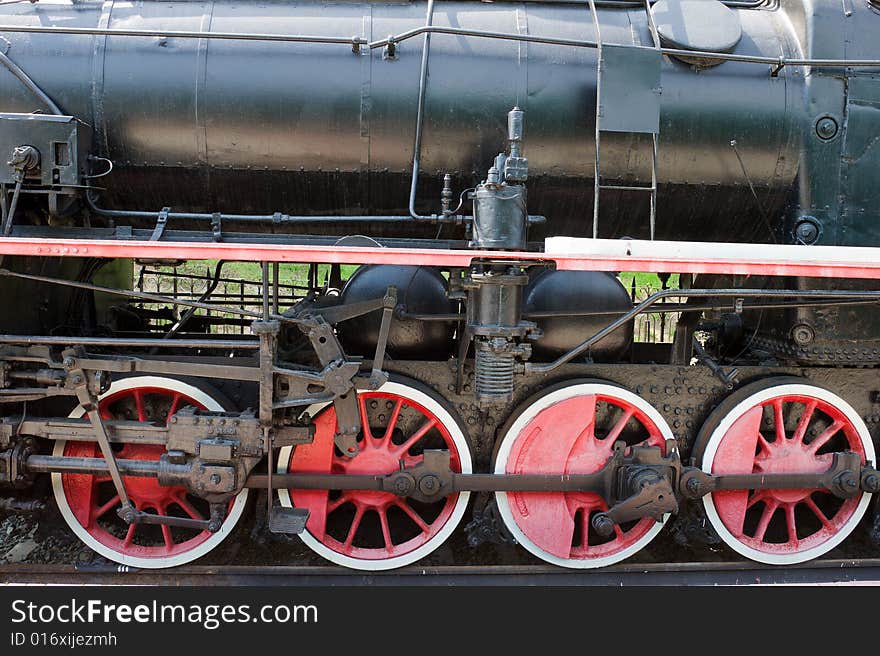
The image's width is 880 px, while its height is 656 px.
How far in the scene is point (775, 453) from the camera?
11.3 feet

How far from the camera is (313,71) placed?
126 inches

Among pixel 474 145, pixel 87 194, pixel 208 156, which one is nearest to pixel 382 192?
pixel 474 145

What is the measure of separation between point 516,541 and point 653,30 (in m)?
2.60

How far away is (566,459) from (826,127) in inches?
80.9

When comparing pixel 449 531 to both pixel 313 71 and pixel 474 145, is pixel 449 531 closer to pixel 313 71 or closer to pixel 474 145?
pixel 474 145

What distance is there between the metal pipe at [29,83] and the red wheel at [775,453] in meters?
3.50

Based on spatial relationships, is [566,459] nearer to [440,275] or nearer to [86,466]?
[440,275]

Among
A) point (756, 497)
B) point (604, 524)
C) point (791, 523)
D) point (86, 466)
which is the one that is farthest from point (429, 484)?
point (791, 523)

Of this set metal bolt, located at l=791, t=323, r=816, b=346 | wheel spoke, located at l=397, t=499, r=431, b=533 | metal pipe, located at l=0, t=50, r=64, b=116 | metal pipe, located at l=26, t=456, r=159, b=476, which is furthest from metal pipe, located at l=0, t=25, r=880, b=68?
wheel spoke, located at l=397, t=499, r=431, b=533

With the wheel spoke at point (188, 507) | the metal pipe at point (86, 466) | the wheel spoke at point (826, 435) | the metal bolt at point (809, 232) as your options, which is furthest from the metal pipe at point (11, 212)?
the wheel spoke at point (826, 435)

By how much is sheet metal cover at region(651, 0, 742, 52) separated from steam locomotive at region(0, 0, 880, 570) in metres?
0.02

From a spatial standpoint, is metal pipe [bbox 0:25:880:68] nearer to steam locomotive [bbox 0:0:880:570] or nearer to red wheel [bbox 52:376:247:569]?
steam locomotive [bbox 0:0:880:570]

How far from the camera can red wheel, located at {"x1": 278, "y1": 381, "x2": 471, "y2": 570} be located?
11.0 feet

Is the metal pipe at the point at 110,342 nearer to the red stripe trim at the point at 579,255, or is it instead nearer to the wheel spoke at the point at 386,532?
the red stripe trim at the point at 579,255
